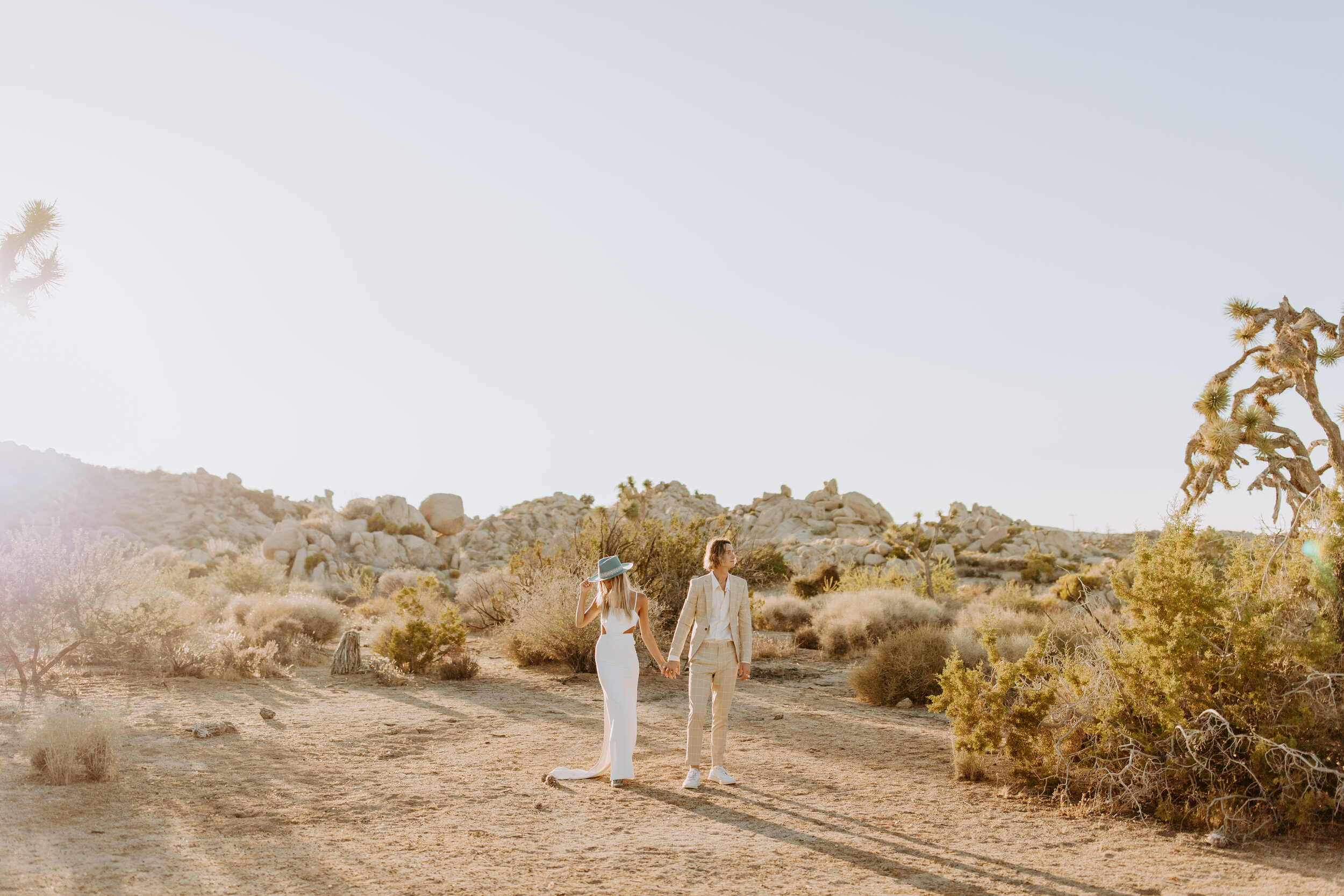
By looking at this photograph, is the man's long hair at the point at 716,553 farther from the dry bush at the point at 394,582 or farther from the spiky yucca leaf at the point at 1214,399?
the dry bush at the point at 394,582

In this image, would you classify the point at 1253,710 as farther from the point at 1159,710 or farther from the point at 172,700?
the point at 172,700

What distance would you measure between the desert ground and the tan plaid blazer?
1180mm

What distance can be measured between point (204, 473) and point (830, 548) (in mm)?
33715

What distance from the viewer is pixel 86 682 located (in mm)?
12211

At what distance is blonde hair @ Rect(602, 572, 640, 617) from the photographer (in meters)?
7.55

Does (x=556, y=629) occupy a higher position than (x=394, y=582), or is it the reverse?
(x=556, y=629)

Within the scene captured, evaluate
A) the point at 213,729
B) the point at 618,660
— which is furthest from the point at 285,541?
the point at 618,660

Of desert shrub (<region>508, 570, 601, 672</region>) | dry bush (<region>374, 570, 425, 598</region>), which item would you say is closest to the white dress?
desert shrub (<region>508, 570, 601, 672</region>)

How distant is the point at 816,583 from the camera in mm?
29109

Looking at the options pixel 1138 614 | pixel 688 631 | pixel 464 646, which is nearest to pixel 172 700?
pixel 464 646

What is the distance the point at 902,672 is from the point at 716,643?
19.2ft

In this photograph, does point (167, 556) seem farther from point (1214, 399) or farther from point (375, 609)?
point (1214, 399)

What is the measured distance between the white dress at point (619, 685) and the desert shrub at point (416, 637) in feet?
25.2

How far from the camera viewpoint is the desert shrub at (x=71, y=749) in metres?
7.20
